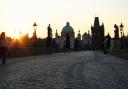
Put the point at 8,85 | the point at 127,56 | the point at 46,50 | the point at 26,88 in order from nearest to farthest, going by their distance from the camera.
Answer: the point at 26,88 < the point at 8,85 < the point at 127,56 < the point at 46,50

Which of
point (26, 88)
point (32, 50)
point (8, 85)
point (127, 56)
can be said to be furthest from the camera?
point (32, 50)

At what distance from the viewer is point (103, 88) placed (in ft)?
41.0

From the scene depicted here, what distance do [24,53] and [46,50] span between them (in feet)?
89.5

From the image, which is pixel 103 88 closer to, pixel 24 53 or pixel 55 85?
pixel 55 85

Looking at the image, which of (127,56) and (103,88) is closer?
(103,88)

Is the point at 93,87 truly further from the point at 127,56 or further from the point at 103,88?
the point at 127,56

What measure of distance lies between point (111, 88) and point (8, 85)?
10.6 feet

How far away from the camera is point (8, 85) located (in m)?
13.1

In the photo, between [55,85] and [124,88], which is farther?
[55,85]

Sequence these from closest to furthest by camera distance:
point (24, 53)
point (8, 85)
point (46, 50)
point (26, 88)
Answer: point (26, 88) → point (8, 85) → point (24, 53) → point (46, 50)

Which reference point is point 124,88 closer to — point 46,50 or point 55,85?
point 55,85

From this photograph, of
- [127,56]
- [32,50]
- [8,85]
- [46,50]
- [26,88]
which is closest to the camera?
[26,88]

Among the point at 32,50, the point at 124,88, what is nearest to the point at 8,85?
the point at 124,88

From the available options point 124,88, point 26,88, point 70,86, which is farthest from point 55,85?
point 124,88
